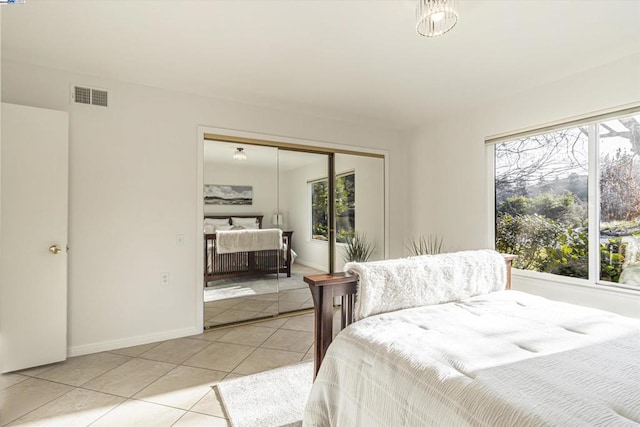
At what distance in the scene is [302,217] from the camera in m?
3.82

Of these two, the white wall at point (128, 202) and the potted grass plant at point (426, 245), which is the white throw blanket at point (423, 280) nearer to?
the potted grass plant at point (426, 245)

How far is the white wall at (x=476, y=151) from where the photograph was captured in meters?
2.51

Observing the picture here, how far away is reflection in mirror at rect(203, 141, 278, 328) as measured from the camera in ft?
10.6

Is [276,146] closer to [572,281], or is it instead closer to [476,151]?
[476,151]

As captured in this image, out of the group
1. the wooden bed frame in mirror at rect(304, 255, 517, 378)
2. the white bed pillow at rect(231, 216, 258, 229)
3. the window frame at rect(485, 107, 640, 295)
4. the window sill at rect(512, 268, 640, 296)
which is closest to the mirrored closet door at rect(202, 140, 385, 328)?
the white bed pillow at rect(231, 216, 258, 229)

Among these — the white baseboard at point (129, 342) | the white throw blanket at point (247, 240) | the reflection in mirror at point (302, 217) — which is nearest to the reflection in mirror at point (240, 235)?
the white throw blanket at point (247, 240)

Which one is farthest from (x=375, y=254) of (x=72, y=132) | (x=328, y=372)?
(x=72, y=132)

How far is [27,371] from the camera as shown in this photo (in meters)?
2.33

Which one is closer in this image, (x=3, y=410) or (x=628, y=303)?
(x=3, y=410)

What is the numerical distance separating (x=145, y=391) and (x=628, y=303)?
3.58m

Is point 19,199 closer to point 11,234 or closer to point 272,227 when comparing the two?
point 11,234

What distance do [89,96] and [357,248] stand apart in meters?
3.25

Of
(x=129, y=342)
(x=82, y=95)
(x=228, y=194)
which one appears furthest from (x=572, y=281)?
(x=82, y=95)

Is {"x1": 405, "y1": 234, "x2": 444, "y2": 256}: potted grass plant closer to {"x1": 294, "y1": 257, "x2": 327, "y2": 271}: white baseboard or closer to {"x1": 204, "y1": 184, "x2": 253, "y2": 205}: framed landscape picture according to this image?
{"x1": 294, "y1": 257, "x2": 327, "y2": 271}: white baseboard
